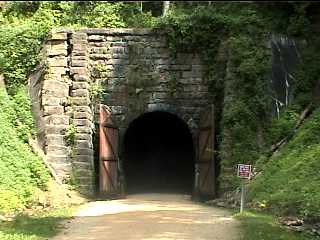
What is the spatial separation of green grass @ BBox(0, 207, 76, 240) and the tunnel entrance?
395 inches

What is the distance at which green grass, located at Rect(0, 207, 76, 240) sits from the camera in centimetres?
964

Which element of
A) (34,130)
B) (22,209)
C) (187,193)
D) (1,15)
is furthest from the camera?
(1,15)

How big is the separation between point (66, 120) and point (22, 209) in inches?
164

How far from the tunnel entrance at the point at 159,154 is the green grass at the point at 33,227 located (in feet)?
32.9

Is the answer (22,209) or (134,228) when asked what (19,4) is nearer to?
(22,209)

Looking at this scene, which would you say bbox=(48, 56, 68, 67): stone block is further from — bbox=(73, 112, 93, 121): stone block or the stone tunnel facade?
bbox=(73, 112, 93, 121): stone block

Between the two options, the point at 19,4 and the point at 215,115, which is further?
the point at 19,4

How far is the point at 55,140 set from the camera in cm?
1608

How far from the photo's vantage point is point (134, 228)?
10.3 metres

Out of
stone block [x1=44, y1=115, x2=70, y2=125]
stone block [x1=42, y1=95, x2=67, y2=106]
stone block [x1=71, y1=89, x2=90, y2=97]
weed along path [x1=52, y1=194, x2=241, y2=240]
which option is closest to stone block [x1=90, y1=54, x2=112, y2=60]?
stone block [x1=71, y1=89, x2=90, y2=97]

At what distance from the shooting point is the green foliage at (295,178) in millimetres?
11227

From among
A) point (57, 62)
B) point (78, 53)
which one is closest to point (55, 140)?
point (57, 62)

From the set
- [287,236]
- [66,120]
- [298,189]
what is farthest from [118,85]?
[287,236]

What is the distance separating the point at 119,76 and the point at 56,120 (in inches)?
104
